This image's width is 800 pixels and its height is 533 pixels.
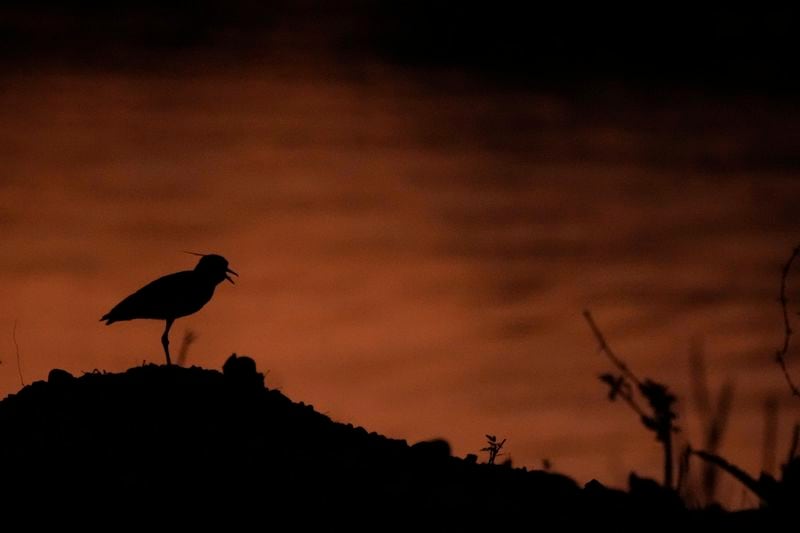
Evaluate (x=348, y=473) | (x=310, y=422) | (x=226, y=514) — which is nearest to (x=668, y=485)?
(x=226, y=514)

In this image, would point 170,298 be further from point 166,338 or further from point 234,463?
point 234,463

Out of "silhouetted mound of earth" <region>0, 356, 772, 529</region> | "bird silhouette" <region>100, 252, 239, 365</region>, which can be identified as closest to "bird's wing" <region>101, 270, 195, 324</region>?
"bird silhouette" <region>100, 252, 239, 365</region>

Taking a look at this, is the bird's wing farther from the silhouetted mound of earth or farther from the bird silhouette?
the silhouetted mound of earth

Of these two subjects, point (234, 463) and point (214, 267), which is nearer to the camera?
point (234, 463)

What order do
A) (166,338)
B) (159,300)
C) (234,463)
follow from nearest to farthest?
(234,463) → (159,300) → (166,338)

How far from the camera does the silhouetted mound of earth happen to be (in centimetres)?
722

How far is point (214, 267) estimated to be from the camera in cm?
1299

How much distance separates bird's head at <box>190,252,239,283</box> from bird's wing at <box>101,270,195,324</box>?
340mm

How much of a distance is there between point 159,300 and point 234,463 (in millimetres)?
4665

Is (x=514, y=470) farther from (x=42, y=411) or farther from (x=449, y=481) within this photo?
(x=42, y=411)

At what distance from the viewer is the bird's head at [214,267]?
12.9m

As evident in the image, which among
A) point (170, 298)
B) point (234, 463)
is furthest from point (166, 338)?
point (234, 463)

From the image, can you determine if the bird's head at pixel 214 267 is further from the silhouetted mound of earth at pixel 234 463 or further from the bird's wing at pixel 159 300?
the silhouetted mound of earth at pixel 234 463

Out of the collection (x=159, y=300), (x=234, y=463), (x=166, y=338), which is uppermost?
(x=159, y=300)
